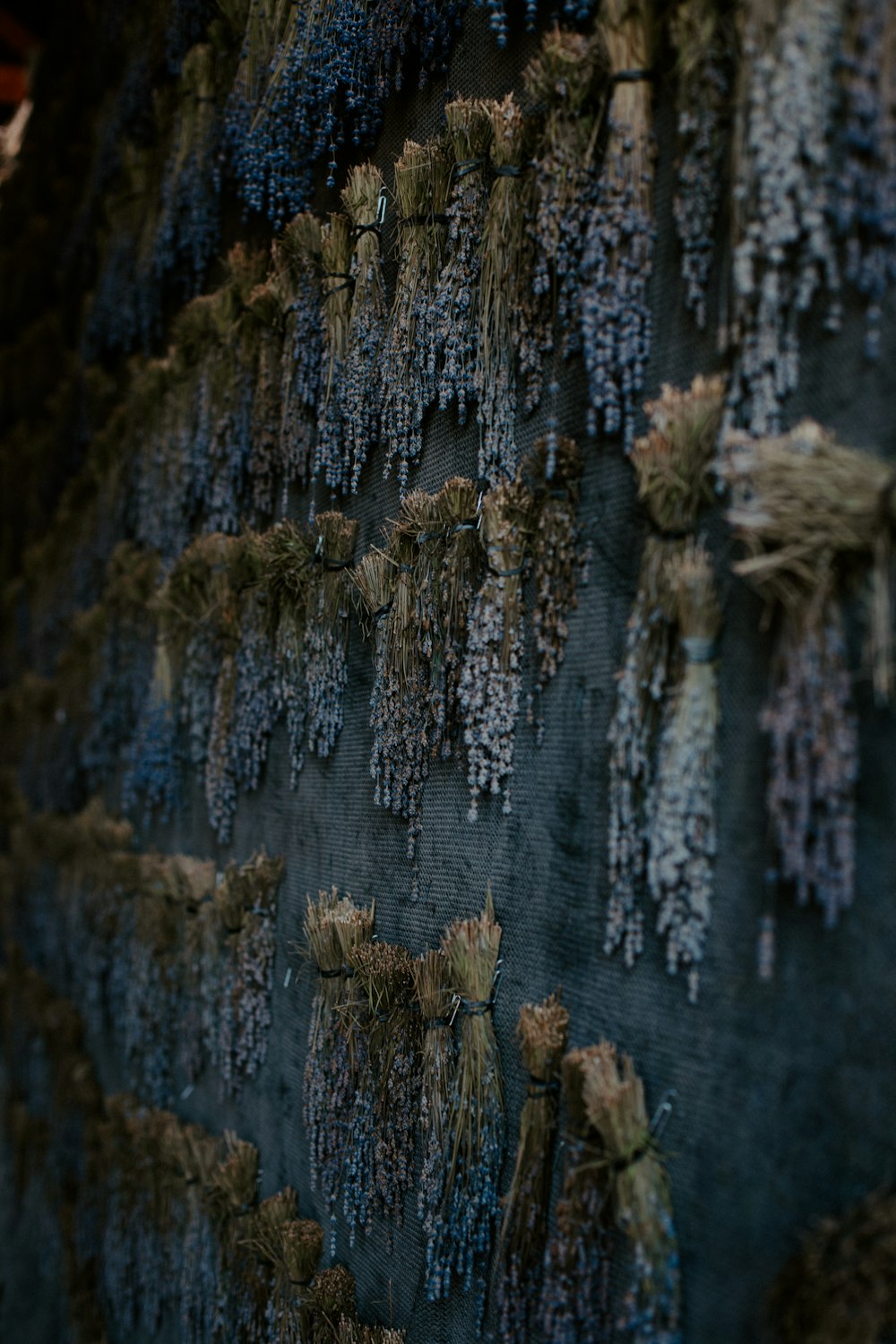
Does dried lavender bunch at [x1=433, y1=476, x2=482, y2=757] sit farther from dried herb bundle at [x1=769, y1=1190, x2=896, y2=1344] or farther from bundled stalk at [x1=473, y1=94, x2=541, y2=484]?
dried herb bundle at [x1=769, y1=1190, x2=896, y2=1344]

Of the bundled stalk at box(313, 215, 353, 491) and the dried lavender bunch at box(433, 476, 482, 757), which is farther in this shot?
the bundled stalk at box(313, 215, 353, 491)

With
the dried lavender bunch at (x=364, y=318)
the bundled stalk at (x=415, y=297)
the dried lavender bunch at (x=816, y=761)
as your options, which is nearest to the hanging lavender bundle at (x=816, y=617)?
the dried lavender bunch at (x=816, y=761)

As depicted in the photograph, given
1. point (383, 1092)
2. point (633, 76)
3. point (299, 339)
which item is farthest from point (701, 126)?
point (383, 1092)

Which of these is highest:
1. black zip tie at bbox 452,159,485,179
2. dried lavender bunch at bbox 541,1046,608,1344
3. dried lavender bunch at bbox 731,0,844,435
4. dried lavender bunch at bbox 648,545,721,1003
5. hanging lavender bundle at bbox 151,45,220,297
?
hanging lavender bundle at bbox 151,45,220,297

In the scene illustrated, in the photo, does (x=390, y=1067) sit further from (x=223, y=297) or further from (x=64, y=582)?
(x=64, y=582)

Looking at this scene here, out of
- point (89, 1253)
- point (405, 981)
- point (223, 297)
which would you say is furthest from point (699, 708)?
point (89, 1253)

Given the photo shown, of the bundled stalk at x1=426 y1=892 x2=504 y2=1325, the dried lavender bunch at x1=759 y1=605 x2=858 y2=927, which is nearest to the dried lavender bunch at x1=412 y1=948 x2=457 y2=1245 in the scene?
the bundled stalk at x1=426 y1=892 x2=504 y2=1325

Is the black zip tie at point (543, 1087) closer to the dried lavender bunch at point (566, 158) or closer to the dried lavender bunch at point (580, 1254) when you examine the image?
the dried lavender bunch at point (580, 1254)
